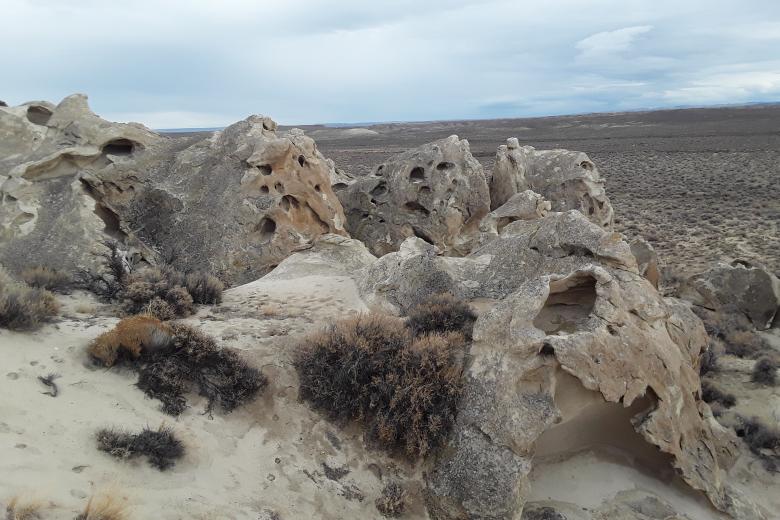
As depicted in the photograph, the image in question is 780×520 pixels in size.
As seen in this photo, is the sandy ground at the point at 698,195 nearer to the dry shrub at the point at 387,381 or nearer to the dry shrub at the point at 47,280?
the dry shrub at the point at 387,381

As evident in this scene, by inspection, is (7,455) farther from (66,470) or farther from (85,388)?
(85,388)

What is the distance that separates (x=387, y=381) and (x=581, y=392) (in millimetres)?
2096

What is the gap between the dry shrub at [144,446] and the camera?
458 cm

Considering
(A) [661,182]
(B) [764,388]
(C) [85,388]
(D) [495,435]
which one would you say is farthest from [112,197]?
(A) [661,182]

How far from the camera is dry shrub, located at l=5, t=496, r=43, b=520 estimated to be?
3.40 meters

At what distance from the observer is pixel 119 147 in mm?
13484

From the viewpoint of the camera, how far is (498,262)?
881 cm

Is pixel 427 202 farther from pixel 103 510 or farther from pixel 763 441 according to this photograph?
pixel 103 510

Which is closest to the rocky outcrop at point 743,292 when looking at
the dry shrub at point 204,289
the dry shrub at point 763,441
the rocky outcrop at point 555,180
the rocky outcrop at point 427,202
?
the rocky outcrop at point 555,180

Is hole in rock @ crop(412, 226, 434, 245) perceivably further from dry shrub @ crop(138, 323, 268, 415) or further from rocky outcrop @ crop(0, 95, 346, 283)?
dry shrub @ crop(138, 323, 268, 415)

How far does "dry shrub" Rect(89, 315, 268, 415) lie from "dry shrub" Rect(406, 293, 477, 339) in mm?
A: 2068

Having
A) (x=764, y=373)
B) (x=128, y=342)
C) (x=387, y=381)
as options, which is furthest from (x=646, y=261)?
(x=128, y=342)

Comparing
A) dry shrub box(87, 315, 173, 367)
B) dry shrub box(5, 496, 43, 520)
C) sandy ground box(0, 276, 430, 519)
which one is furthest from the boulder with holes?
dry shrub box(5, 496, 43, 520)

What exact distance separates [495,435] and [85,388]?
402cm
